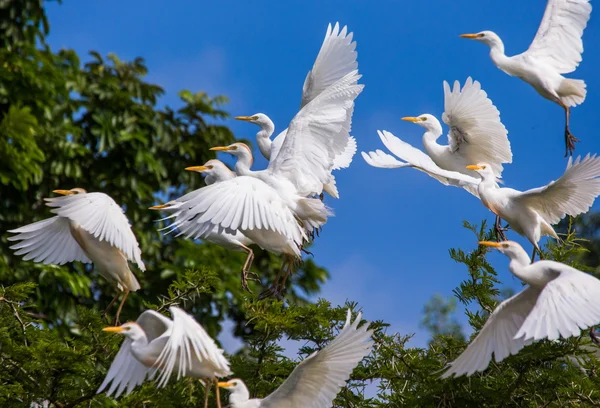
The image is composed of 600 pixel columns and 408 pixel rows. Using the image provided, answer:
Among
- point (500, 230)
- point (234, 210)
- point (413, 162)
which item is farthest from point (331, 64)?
point (234, 210)

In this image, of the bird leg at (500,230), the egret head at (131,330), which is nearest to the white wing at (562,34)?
the bird leg at (500,230)

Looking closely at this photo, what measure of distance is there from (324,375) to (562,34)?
3.36 m

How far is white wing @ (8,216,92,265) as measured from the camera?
203 inches

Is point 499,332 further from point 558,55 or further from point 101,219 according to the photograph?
point 558,55

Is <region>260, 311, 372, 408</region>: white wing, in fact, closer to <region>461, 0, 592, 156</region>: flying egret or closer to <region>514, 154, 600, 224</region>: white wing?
<region>514, 154, 600, 224</region>: white wing

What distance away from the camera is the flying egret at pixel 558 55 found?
5.91 metres

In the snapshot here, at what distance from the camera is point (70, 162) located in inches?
380

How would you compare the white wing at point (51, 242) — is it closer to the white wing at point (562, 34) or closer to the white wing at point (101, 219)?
the white wing at point (101, 219)

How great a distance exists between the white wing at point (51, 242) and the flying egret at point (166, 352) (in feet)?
4.71

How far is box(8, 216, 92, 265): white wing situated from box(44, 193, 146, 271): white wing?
435 millimetres

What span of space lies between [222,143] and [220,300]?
1.94 meters

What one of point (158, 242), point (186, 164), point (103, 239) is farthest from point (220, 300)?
point (103, 239)

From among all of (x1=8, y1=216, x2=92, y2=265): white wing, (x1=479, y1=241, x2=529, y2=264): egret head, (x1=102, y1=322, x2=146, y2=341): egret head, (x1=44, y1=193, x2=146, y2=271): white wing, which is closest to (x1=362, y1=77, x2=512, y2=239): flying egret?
(x1=479, y1=241, x2=529, y2=264): egret head

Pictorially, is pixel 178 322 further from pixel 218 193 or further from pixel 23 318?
pixel 23 318
